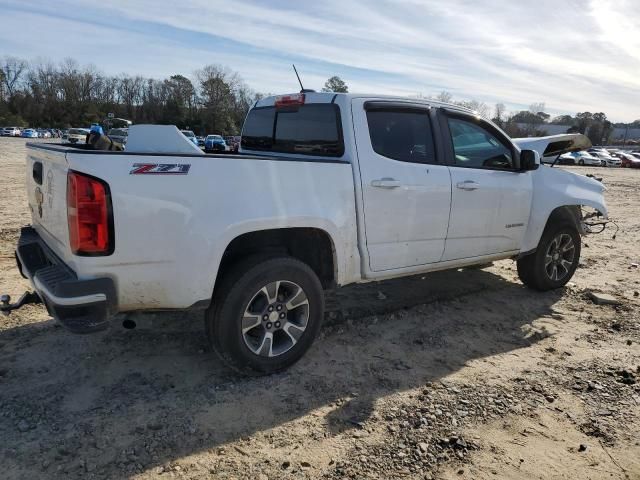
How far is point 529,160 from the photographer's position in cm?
495

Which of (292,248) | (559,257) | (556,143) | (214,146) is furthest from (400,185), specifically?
(214,146)

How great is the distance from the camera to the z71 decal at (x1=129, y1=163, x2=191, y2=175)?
110 inches

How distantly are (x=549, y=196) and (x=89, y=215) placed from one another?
181 inches

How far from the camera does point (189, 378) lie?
353cm

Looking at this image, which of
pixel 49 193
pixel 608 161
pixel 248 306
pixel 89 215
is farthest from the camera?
pixel 608 161

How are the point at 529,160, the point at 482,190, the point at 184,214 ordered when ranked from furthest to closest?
the point at 529,160 → the point at 482,190 → the point at 184,214

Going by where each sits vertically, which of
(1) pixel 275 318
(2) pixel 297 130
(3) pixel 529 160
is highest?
(2) pixel 297 130

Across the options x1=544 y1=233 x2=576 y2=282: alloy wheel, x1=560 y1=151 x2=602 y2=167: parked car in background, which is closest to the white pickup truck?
x1=544 y1=233 x2=576 y2=282: alloy wheel

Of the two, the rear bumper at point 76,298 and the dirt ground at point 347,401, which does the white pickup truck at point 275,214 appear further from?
the dirt ground at point 347,401

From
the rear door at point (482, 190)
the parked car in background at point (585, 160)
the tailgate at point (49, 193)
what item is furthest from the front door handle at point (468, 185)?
the parked car in background at point (585, 160)

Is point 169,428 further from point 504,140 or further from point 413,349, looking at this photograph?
point 504,140

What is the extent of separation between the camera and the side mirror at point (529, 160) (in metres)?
4.93

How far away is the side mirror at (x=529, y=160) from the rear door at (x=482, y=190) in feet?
0.20

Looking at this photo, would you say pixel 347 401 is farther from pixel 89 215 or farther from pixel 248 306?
pixel 89 215
